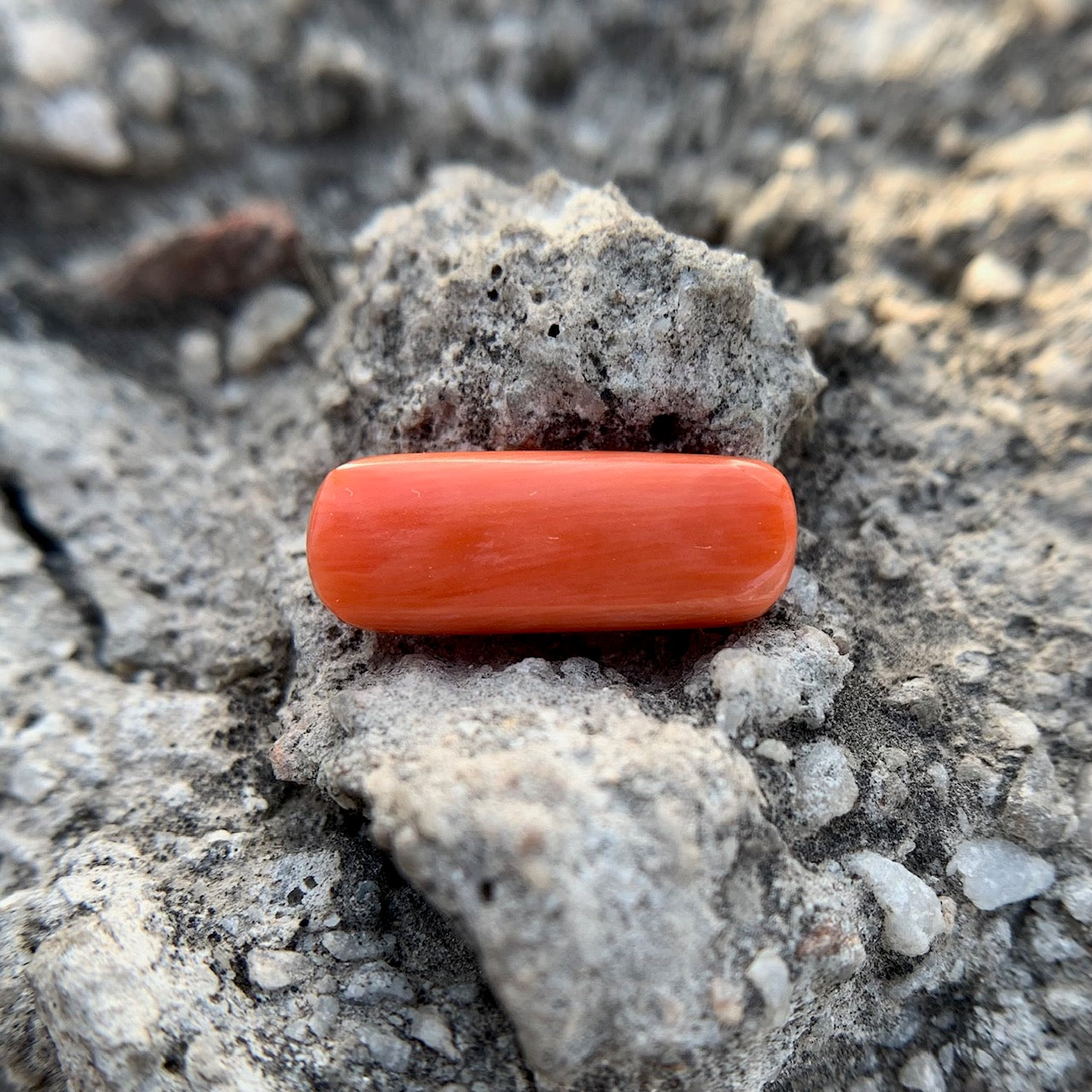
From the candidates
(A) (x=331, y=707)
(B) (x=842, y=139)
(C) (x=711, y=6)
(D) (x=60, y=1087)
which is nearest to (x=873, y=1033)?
(A) (x=331, y=707)

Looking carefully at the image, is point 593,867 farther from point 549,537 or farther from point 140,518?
point 140,518

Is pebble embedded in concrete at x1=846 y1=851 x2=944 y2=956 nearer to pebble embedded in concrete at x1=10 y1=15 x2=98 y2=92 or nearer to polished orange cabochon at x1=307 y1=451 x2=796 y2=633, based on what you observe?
polished orange cabochon at x1=307 y1=451 x2=796 y2=633

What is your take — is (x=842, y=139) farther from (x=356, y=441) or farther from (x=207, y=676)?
(x=207, y=676)

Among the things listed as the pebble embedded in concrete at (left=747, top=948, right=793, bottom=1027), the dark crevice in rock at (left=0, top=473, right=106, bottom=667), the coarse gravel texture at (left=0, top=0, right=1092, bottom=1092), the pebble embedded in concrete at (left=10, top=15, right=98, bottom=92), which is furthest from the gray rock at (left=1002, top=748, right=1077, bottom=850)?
the pebble embedded in concrete at (left=10, top=15, right=98, bottom=92)

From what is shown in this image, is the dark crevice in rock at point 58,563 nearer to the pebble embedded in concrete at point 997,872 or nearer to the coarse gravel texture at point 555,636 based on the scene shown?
the coarse gravel texture at point 555,636

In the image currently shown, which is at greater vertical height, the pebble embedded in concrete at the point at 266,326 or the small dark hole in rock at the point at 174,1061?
the pebble embedded in concrete at the point at 266,326

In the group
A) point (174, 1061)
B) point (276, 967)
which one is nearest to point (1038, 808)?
point (276, 967)

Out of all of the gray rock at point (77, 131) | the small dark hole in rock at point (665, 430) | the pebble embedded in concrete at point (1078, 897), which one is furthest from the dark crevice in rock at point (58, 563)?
the pebble embedded in concrete at point (1078, 897)
